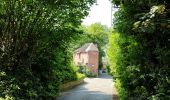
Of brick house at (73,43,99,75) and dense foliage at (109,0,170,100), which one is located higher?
brick house at (73,43,99,75)

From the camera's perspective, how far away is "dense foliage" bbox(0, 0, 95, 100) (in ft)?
52.8

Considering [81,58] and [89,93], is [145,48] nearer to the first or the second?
[89,93]

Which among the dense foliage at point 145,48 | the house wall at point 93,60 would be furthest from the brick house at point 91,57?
the dense foliage at point 145,48

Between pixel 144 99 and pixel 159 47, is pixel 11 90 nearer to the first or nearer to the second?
pixel 144 99

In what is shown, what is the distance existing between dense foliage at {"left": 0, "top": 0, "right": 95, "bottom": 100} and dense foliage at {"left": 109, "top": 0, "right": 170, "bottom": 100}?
2483 mm

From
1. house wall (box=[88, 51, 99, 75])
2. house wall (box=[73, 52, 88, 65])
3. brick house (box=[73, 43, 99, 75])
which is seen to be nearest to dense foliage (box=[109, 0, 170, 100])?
brick house (box=[73, 43, 99, 75])

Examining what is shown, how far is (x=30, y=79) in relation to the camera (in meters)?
16.8

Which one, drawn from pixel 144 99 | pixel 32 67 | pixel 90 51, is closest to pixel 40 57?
pixel 32 67

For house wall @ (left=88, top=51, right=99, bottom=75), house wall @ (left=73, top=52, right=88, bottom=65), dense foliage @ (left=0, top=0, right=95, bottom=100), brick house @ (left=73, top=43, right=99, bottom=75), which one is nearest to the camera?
dense foliage @ (left=0, top=0, right=95, bottom=100)

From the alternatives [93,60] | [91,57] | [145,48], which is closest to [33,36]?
[145,48]

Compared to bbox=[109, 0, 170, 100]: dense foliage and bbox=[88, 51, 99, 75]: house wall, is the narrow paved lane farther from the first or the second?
bbox=[88, 51, 99, 75]: house wall

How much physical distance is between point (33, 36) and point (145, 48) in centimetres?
582

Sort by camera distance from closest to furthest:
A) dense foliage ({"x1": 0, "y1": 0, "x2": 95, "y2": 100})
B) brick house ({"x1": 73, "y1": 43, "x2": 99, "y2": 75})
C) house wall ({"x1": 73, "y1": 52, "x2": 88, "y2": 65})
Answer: dense foliage ({"x1": 0, "y1": 0, "x2": 95, "y2": 100}), brick house ({"x1": 73, "y1": 43, "x2": 99, "y2": 75}), house wall ({"x1": 73, "y1": 52, "x2": 88, "y2": 65})

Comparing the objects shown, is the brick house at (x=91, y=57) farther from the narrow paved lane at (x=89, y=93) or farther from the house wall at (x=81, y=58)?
the narrow paved lane at (x=89, y=93)
